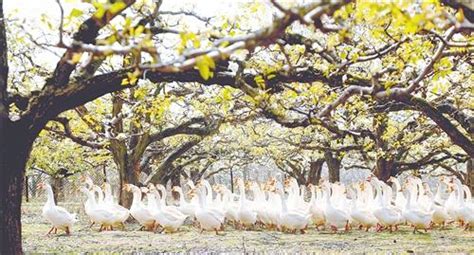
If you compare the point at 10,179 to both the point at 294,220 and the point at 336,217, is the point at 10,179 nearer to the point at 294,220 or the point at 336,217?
the point at 294,220

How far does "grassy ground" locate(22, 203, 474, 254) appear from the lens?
492 inches

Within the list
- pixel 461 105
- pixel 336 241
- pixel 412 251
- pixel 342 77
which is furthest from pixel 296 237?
pixel 342 77

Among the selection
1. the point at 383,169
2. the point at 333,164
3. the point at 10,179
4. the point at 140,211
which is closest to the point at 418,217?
the point at 383,169

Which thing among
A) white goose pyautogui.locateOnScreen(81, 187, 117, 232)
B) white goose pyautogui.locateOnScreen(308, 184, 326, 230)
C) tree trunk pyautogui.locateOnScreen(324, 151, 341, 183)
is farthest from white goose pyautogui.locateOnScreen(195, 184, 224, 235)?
tree trunk pyautogui.locateOnScreen(324, 151, 341, 183)

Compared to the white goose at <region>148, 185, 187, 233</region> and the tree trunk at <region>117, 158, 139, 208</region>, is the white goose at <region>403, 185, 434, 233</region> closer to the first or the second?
the white goose at <region>148, 185, 187, 233</region>

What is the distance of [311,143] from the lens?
2519 centimetres

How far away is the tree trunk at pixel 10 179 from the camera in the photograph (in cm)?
846

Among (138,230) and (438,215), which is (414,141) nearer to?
(438,215)

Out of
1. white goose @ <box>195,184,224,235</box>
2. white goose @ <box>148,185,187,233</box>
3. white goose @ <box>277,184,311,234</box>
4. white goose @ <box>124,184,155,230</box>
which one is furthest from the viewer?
white goose @ <box>124,184,155,230</box>

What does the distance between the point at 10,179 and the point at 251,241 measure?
22.9ft

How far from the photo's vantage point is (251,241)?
1434 centimetres

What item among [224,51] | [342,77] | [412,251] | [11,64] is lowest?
[412,251]

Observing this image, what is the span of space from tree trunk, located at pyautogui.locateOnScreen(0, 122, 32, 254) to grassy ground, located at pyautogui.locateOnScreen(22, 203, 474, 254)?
4118 mm

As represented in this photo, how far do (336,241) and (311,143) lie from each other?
11085mm
